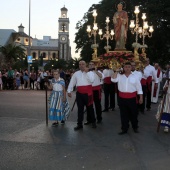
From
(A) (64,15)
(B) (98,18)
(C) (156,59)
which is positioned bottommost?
(C) (156,59)

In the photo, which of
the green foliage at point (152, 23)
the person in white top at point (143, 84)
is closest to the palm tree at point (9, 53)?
the green foliage at point (152, 23)

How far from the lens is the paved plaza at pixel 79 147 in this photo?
17.8ft

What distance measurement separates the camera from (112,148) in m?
6.56

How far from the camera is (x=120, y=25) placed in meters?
19.9

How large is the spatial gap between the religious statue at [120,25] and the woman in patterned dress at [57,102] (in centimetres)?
1148

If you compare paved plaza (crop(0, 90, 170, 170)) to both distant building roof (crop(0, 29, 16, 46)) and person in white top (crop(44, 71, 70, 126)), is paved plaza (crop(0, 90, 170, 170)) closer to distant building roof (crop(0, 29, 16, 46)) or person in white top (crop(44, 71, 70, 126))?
person in white top (crop(44, 71, 70, 126))

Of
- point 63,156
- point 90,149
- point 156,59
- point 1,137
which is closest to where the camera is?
point 63,156

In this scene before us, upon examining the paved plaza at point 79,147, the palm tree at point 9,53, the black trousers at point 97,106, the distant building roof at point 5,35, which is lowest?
the paved plaza at point 79,147

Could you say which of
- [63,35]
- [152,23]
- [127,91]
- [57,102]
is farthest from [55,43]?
[127,91]

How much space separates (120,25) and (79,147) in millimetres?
14439

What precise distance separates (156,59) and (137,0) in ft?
23.3

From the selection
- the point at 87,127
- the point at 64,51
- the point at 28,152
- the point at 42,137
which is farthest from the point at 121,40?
the point at 64,51

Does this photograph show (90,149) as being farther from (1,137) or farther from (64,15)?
(64,15)

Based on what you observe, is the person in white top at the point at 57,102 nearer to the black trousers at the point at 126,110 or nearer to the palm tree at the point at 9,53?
the black trousers at the point at 126,110
